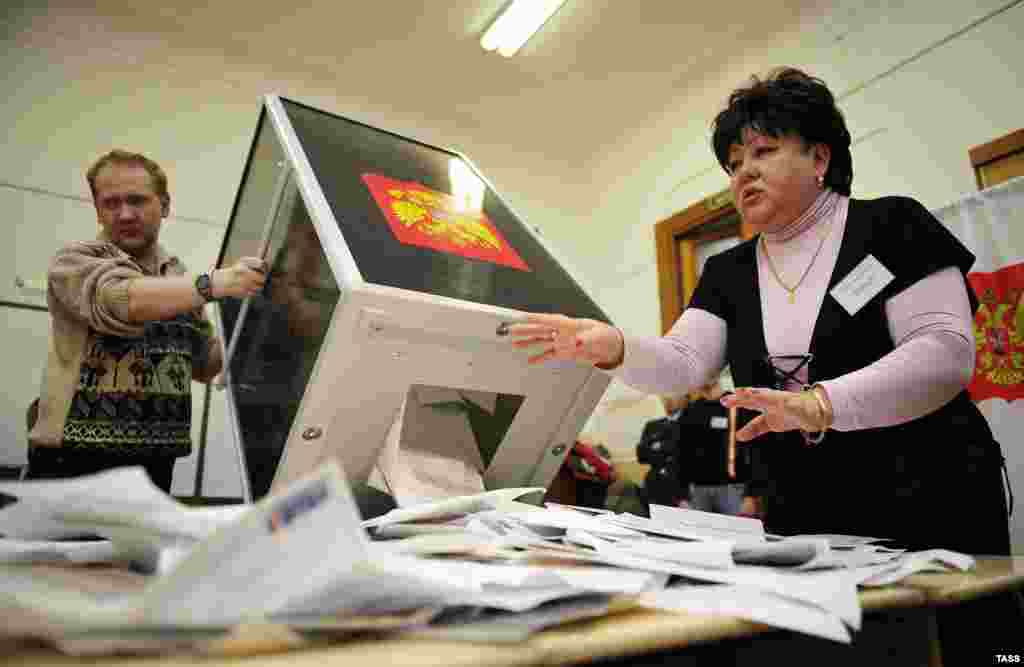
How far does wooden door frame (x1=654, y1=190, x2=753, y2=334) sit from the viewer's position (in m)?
3.33

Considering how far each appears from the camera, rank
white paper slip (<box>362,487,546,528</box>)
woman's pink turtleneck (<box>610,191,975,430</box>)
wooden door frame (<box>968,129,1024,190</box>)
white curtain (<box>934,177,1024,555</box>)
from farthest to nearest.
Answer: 1. wooden door frame (<box>968,129,1024,190</box>)
2. white curtain (<box>934,177,1024,555</box>)
3. woman's pink turtleneck (<box>610,191,975,430</box>)
4. white paper slip (<box>362,487,546,528</box>)

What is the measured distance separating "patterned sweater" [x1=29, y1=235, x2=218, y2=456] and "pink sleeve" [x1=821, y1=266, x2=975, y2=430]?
100cm

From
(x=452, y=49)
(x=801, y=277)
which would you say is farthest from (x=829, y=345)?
(x=452, y=49)

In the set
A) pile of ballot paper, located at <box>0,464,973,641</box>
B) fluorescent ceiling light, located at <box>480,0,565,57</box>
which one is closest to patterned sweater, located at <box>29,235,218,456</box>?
pile of ballot paper, located at <box>0,464,973,641</box>

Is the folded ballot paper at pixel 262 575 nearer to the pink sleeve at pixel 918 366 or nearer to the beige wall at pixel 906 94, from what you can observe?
the pink sleeve at pixel 918 366

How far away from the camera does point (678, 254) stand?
341 cm

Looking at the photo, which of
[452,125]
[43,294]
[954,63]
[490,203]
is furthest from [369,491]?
[452,125]

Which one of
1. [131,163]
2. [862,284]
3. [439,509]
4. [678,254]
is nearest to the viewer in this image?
[439,509]

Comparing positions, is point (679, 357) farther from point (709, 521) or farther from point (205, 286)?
point (205, 286)

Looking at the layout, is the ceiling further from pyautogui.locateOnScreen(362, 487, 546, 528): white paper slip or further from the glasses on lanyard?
pyautogui.locateOnScreen(362, 487, 546, 528): white paper slip

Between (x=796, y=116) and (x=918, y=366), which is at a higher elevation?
(x=796, y=116)

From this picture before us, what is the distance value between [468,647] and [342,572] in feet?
0.21

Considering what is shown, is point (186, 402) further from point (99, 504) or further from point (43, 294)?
point (43, 294)

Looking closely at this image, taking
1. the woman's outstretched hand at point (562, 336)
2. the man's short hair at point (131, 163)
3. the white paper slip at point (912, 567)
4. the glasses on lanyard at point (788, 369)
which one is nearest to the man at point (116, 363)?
the man's short hair at point (131, 163)
